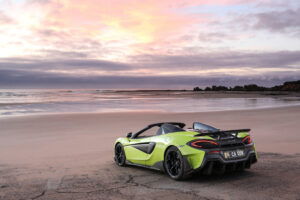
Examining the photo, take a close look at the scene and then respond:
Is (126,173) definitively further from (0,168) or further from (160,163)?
(0,168)

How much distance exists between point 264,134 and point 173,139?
7.94 metres

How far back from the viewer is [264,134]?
13.3 meters

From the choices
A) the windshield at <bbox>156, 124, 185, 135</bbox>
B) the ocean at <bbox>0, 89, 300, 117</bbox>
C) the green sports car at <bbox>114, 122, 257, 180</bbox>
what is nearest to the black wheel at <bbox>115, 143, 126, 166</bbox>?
the green sports car at <bbox>114, 122, 257, 180</bbox>

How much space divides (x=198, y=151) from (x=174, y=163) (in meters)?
0.67

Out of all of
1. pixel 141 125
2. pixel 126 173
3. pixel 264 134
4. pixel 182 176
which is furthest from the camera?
pixel 141 125

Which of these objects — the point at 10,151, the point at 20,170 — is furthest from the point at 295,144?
the point at 10,151

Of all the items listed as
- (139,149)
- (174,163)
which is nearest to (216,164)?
(174,163)

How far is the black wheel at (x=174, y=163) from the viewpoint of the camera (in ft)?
20.6

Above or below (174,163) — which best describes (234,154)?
above

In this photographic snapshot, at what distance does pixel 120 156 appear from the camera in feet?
27.6

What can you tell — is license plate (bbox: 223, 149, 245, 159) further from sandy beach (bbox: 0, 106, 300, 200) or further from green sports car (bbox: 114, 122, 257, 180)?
sandy beach (bbox: 0, 106, 300, 200)

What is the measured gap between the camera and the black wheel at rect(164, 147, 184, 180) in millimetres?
6274

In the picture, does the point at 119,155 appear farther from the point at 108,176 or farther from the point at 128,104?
the point at 128,104

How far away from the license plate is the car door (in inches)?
63.8
